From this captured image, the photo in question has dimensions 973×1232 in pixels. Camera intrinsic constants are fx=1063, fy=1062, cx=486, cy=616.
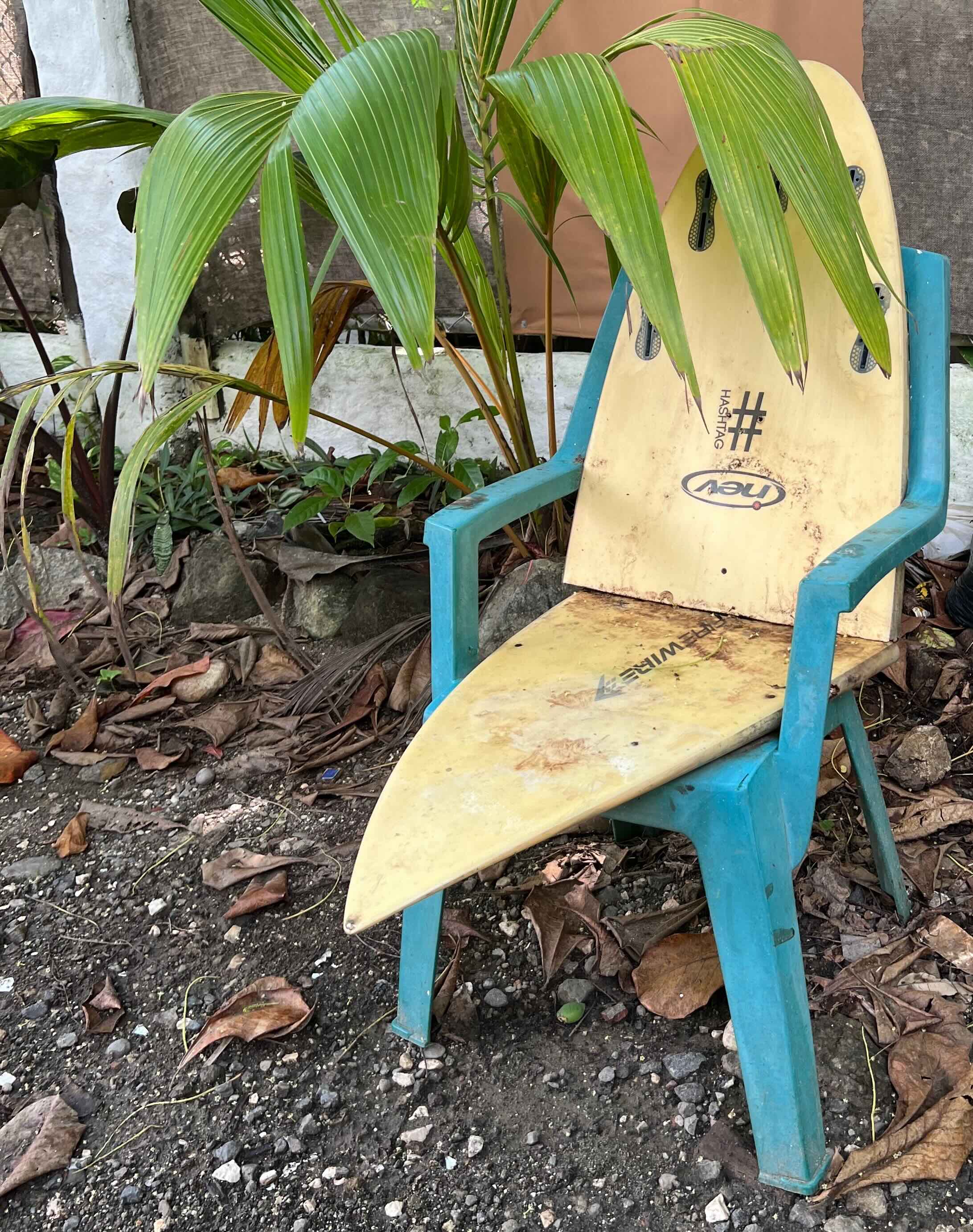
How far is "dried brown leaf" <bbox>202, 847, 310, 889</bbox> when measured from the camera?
6.32 feet

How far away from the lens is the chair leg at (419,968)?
4.89 ft

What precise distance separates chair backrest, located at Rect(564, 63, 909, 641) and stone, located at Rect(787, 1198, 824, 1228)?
76 cm

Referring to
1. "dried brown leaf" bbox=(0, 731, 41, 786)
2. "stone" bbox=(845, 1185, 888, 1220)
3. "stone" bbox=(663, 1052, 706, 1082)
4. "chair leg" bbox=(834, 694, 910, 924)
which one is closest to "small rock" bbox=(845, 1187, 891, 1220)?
"stone" bbox=(845, 1185, 888, 1220)

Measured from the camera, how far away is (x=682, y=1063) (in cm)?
149

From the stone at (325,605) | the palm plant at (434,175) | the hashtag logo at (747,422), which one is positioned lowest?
the stone at (325,605)

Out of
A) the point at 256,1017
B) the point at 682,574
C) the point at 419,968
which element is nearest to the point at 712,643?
the point at 682,574

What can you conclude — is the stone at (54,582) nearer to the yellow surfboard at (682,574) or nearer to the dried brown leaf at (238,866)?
the dried brown leaf at (238,866)

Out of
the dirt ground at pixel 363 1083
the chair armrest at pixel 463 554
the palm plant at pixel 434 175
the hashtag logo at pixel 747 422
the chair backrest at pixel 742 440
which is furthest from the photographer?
the hashtag logo at pixel 747 422

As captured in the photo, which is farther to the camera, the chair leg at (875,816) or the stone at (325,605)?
the stone at (325,605)

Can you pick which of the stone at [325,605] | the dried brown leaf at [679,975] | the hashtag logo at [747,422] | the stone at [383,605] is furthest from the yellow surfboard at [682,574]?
the stone at [325,605]

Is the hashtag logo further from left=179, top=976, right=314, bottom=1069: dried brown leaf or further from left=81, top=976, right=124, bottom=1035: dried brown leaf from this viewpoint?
left=81, top=976, right=124, bottom=1035: dried brown leaf

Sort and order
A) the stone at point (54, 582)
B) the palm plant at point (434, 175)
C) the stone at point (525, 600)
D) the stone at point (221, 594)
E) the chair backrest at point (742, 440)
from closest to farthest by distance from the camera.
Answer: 1. the palm plant at point (434, 175)
2. the chair backrest at point (742, 440)
3. the stone at point (525, 600)
4. the stone at point (221, 594)
5. the stone at point (54, 582)

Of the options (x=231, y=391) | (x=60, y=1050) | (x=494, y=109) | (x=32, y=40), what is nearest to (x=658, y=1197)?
(x=60, y=1050)

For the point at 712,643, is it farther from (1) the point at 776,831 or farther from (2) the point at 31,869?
(2) the point at 31,869
